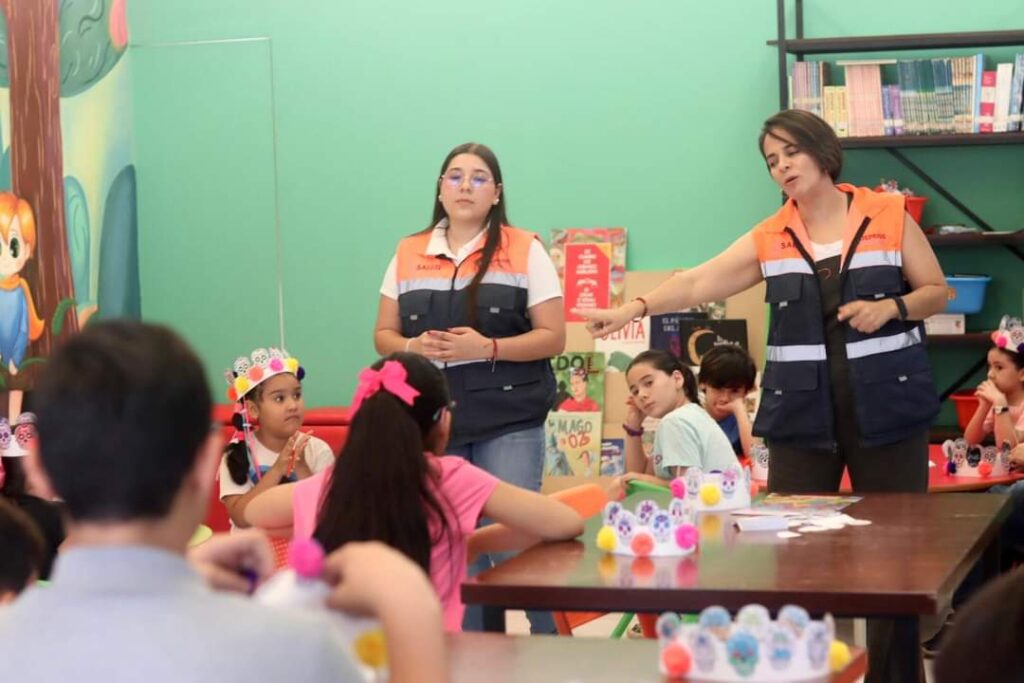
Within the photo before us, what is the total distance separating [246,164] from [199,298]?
0.62 m

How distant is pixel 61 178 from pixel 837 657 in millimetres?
4494

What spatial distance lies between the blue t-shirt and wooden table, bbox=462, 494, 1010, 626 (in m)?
2.27

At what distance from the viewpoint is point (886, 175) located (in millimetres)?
5965

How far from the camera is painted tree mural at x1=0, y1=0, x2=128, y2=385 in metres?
5.32

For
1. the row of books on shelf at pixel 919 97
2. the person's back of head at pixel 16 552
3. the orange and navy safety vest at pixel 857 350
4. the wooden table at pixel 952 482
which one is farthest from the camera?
the row of books on shelf at pixel 919 97

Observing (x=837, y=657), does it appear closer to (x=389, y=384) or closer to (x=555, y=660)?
(x=555, y=660)

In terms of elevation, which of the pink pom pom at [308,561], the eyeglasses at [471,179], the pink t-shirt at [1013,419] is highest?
the eyeglasses at [471,179]

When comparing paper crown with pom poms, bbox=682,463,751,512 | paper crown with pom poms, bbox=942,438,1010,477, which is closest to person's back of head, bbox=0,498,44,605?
paper crown with pom poms, bbox=682,463,751,512

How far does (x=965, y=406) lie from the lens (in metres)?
5.72

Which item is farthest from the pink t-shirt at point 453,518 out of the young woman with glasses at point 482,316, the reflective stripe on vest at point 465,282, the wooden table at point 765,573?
the reflective stripe on vest at point 465,282

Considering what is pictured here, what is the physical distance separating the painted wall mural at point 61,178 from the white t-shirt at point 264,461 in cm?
103

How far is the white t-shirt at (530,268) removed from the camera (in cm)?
389

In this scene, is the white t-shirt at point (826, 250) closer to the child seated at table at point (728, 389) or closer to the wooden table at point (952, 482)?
the wooden table at point (952, 482)

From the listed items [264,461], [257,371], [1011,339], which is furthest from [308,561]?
[1011,339]
